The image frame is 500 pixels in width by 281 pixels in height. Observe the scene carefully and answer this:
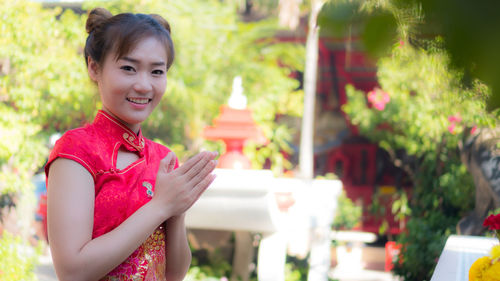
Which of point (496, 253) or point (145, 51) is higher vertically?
point (145, 51)

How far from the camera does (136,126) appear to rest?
1.18 meters

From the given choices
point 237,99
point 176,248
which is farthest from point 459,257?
point 237,99

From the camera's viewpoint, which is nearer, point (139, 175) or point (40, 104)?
point (139, 175)

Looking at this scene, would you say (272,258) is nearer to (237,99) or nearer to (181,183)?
(237,99)

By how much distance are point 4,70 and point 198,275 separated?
2065mm

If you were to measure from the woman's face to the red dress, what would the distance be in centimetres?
3

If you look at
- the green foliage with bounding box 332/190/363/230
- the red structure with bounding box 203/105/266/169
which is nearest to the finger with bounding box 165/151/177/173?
the red structure with bounding box 203/105/266/169

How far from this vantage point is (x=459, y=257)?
75.5 inches

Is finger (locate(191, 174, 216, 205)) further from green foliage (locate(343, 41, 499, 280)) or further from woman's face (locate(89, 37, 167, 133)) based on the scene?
green foliage (locate(343, 41, 499, 280))

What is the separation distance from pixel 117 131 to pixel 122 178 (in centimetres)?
10

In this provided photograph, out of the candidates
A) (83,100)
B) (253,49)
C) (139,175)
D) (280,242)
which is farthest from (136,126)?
(253,49)

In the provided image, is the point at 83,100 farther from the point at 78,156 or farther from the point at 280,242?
the point at 78,156

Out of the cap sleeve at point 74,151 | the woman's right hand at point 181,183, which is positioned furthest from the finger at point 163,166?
the cap sleeve at point 74,151

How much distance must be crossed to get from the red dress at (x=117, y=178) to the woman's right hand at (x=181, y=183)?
7 cm
